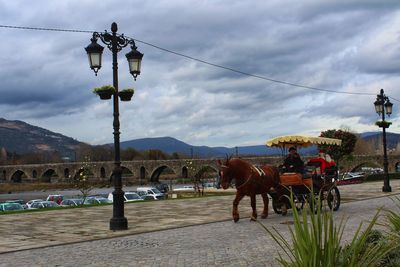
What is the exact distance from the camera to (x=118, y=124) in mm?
13656

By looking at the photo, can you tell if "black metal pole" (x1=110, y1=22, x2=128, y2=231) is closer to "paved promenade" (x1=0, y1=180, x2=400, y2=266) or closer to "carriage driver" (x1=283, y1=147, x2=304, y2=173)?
"paved promenade" (x1=0, y1=180, x2=400, y2=266)

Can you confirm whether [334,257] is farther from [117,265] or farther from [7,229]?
[7,229]

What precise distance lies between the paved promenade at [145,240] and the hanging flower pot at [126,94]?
11.0 feet

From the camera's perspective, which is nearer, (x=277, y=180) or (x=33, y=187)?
(x=277, y=180)

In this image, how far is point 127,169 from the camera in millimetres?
131250

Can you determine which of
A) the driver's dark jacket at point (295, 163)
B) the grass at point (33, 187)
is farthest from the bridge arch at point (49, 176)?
the driver's dark jacket at point (295, 163)

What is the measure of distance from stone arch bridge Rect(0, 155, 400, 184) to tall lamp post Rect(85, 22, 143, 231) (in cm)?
7520

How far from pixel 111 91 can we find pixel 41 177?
134 meters

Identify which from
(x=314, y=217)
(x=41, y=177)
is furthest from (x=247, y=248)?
(x=41, y=177)

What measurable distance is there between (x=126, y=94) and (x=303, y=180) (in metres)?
6.18

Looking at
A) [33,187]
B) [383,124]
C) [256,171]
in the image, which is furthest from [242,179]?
[33,187]

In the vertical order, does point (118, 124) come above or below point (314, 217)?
above

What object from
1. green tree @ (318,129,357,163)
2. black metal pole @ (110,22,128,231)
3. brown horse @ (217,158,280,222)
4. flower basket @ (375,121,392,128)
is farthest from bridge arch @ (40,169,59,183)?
black metal pole @ (110,22,128,231)

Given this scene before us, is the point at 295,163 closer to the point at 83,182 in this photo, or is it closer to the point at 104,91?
the point at 104,91
